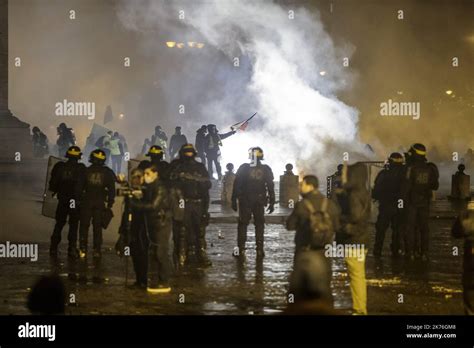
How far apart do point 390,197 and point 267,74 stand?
25.9 m

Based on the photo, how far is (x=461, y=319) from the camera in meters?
9.92

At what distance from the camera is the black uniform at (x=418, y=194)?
1401 cm

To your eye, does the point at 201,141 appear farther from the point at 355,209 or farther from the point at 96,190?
the point at 355,209

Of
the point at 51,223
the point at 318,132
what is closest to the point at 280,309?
the point at 51,223

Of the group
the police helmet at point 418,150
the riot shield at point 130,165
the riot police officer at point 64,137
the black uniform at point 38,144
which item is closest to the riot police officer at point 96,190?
the riot shield at point 130,165

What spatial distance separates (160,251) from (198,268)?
2.06 m

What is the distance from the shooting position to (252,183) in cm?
1413

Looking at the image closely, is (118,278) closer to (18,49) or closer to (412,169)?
(412,169)

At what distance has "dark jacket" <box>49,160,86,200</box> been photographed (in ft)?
46.0

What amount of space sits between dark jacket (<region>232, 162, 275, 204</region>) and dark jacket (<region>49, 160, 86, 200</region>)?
2383 millimetres

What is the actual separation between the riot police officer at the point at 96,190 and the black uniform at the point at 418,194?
14.6ft

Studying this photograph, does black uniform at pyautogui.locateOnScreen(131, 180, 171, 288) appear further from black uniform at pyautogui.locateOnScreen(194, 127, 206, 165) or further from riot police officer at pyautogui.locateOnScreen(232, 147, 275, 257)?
black uniform at pyautogui.locateOnScreen(194, 127, 206, 165)

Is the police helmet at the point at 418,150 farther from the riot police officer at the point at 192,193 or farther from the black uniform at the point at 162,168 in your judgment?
the black uniform at the point at 162,168

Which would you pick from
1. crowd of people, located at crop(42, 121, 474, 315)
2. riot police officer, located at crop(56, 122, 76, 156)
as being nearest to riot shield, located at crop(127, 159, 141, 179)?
crowd of people, located at crop(42, 121, 474, 315)
